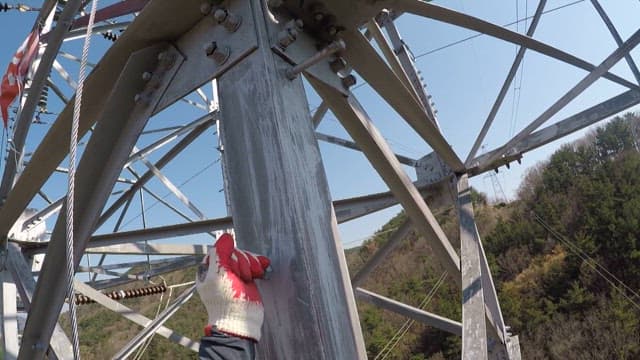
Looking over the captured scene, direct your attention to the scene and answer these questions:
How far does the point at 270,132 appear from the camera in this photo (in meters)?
2.27

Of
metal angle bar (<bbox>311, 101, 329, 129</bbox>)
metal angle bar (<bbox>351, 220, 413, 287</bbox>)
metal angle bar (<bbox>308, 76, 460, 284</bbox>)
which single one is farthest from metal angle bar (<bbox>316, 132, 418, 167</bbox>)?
metal angle bar (<bbox>308, 76, 460, 284</bbox>)

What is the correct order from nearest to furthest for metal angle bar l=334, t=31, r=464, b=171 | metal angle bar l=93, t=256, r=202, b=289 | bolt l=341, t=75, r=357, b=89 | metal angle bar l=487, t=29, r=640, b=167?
bolt l=341, t=75, r=357, b=89, metal angle bar l=334, t=31, r=464, b=171, metal angle bar l=487, t=29, r=640, b=167, metal angle bar l=93, t=256, r=202, b=289

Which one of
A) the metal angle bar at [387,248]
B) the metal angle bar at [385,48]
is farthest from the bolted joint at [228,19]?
the metal angle bar at [387,248]

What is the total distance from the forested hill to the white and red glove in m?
13.8

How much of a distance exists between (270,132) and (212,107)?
25.3 ft

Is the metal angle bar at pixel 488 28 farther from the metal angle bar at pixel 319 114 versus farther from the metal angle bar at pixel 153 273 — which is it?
the metal angle bar at pixel 153 273

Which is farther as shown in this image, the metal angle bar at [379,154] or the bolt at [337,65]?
the metal angle bar at [379,154]

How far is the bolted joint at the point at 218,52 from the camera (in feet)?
8.26

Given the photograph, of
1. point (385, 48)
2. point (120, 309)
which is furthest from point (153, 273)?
point (385, 48)

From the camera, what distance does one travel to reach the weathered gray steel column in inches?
81.0

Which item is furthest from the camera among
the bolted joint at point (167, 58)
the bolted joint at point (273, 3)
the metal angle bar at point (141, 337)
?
the metal angle bar at point (141, 337)

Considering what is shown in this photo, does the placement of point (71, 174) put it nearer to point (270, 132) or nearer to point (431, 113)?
point (270, 132)

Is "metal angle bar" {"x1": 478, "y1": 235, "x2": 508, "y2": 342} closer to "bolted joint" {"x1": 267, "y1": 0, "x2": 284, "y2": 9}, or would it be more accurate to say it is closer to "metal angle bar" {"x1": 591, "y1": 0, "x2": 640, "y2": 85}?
"metal angle bar" {"x1": 591, "y1": 0, "x2": 640, "y2": 85}

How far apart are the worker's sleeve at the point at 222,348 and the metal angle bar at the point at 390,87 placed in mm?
2100
